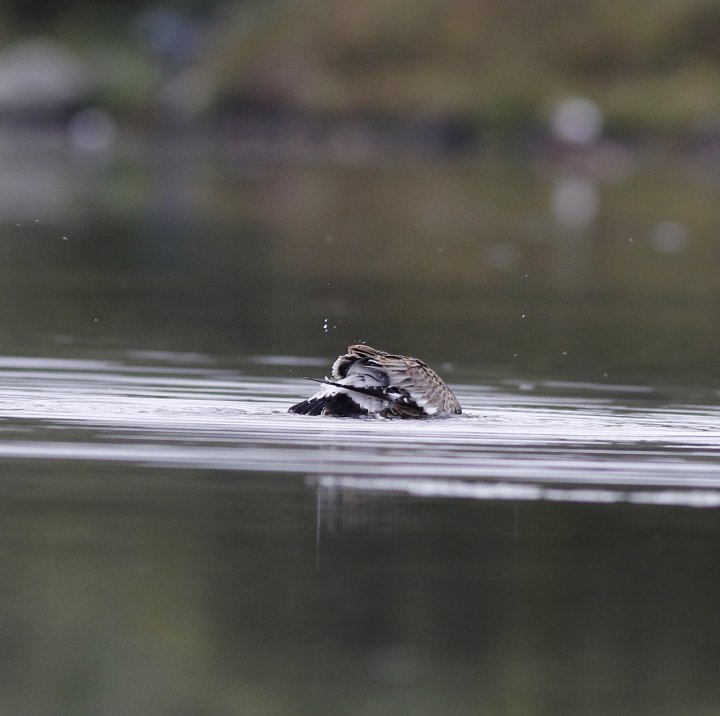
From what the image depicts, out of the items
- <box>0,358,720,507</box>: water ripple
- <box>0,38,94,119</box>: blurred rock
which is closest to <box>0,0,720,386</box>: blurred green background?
<box>0,38,94,119</box>: blurred rock

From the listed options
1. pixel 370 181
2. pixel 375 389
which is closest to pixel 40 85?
pixel 370 181

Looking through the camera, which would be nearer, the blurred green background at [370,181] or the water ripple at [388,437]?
the water ripple at [388,437]

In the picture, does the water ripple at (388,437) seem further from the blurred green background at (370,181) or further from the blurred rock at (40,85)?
the blurred rock at (40,85)

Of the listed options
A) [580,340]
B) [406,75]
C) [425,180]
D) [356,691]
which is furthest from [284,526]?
[406,75]

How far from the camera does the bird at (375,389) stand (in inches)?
369

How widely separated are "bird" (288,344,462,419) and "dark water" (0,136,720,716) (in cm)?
12

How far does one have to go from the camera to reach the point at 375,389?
9.44 m

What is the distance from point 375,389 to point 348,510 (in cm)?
217

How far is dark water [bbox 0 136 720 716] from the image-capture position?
5.49 metres

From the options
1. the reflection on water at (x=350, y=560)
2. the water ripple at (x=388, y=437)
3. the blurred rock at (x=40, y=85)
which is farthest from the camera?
the blurred rock at (x=40, y=85)

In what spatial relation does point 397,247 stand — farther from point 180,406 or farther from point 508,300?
point 180,406

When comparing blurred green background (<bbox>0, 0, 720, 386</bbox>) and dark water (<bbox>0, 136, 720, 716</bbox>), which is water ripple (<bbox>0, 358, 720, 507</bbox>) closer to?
dark water (<bbox>0, 136, 720, 716</bbox>)

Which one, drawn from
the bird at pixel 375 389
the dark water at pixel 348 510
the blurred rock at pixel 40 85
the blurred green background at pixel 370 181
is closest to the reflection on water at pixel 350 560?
the dark water at pixel 348 510

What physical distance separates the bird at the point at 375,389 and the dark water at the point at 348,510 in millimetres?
124
